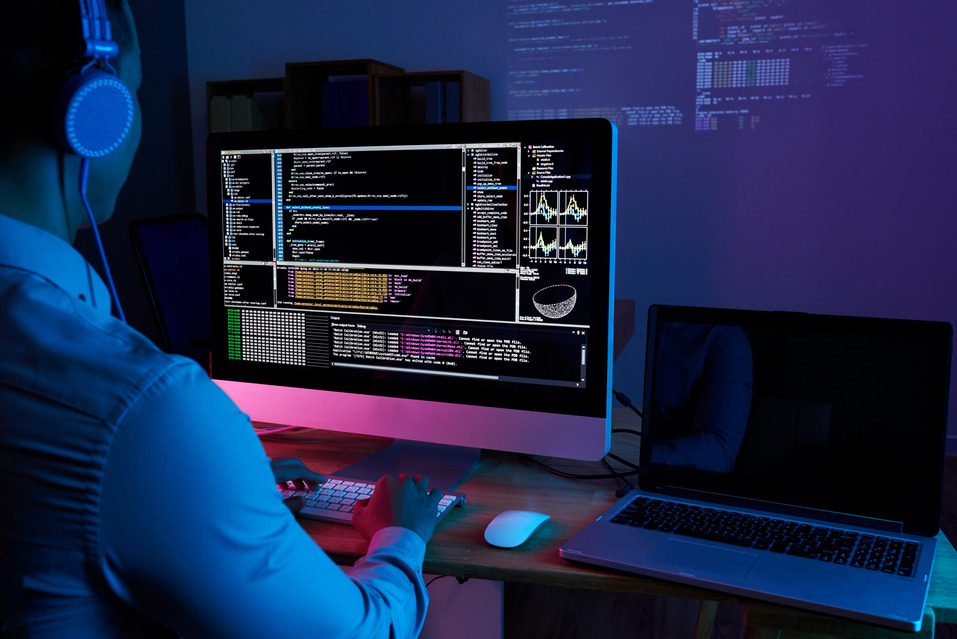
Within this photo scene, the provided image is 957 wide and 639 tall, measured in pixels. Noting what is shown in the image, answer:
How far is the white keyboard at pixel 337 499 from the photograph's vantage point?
37.6 inches

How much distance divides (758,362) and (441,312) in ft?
1.48

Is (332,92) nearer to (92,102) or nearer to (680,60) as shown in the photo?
(680,60)

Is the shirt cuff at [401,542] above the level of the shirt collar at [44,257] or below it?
below

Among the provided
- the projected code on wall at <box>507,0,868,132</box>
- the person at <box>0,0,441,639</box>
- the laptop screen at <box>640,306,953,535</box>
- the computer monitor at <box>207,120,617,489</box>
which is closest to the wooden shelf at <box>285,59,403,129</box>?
the projected code on wall at <box>507,0,868,132</box>

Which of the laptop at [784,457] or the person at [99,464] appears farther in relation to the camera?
the laptop at [784,457]

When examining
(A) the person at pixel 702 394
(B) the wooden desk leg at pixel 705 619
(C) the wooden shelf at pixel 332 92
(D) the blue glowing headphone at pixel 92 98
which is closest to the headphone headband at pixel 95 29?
(D) the blue glowing headphone at pixel 92 98

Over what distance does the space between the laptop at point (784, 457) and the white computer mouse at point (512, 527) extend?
0.07 meters

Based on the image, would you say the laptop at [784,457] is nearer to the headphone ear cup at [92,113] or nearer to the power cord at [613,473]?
the power cord at [613,473]

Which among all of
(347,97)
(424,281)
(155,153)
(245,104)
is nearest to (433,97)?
(347,97)

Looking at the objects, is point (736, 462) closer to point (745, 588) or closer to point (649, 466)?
point (649, 466)

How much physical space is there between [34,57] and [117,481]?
34 cm

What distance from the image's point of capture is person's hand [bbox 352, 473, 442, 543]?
0.87 m

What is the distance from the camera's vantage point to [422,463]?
116cm

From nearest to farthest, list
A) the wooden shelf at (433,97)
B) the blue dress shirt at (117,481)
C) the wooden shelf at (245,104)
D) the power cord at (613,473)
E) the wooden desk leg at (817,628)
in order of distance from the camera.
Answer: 1. the blue dress shirt at (117,481)
2. the wooden desk leg at (817,628)
3. the power cord at (613,473)
4. the wooden shelf at (433,97)
5. the wooden shelf at (245,104)
